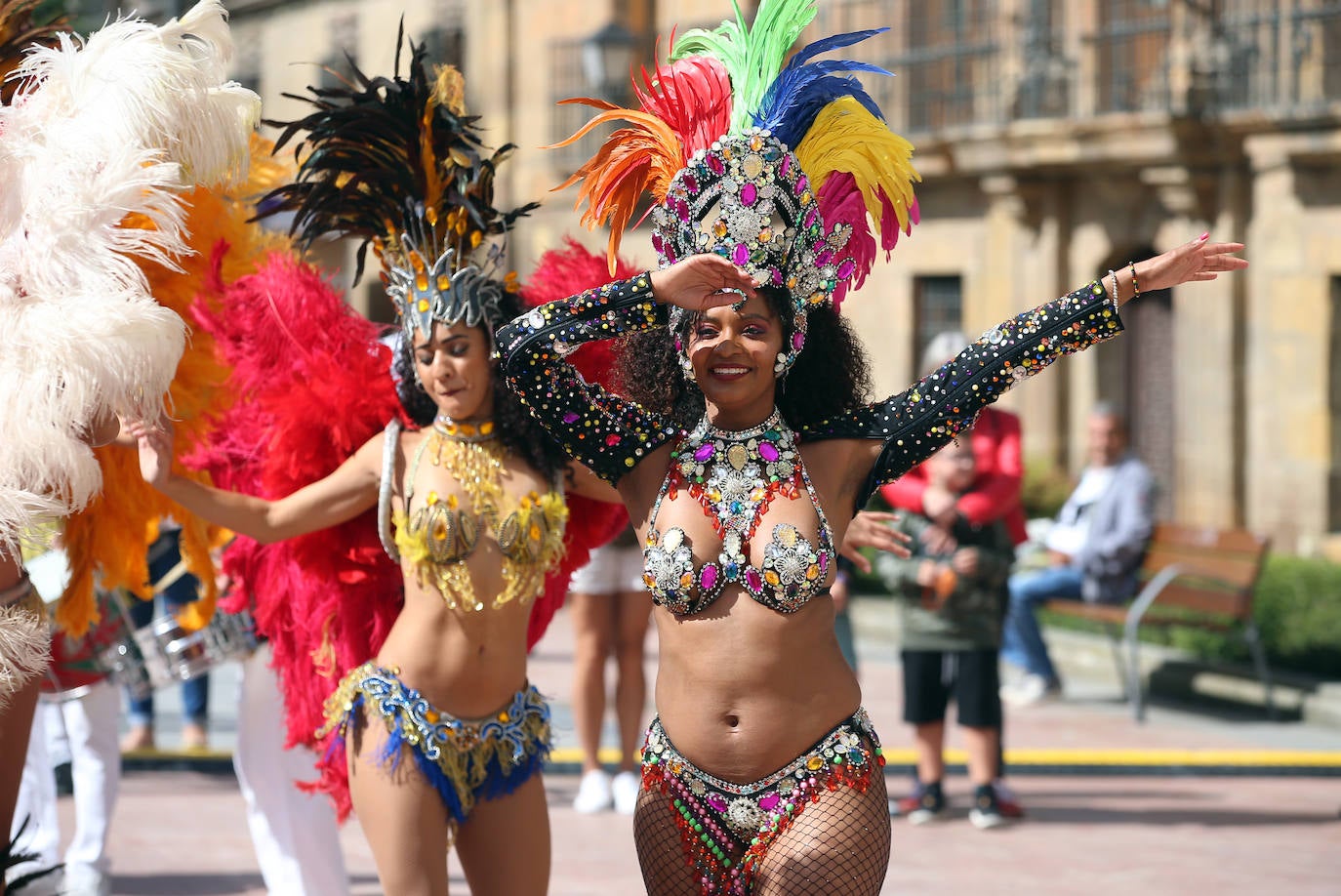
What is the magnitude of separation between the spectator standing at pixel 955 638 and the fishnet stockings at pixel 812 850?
3.68 metres

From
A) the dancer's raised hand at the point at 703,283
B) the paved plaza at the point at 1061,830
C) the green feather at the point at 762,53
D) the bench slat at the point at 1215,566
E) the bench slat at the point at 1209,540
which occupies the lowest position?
the paved plaza at the point at 1061,830

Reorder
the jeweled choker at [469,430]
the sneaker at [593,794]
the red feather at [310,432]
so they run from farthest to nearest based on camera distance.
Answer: the sneaker at [593,794] → the red feather at [310,432] → the jeweled choker at [469,430]

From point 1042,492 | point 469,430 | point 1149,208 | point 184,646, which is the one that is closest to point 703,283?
point 469,430

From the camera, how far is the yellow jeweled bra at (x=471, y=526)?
4.61 meters

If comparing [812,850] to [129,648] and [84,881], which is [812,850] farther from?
[129,648]

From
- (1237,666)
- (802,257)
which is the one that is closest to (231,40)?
(802,257)

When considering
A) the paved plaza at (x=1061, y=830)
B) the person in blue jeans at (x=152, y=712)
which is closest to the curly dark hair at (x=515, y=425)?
the paved plaza at (x=1061, y=830)

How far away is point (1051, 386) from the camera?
16.9 meters

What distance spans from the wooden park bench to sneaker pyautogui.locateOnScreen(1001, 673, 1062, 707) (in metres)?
0.39

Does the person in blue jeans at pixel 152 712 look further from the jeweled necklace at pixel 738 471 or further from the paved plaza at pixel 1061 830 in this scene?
the jeweled necklace at pixel 738 471

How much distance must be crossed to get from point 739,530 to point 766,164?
0.77 m

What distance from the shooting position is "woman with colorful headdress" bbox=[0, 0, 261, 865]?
4039 mm

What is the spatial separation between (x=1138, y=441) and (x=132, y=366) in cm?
1373

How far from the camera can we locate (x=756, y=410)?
3932 mm
